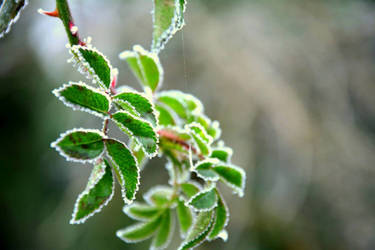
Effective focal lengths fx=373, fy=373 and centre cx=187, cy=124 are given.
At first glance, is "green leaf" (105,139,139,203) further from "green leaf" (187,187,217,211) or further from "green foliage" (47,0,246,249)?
"green leaf" (187,187,217,211)

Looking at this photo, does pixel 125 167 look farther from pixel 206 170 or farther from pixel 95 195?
pixel 206 170

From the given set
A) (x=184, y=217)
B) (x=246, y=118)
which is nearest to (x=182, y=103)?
(x=184, y=217)

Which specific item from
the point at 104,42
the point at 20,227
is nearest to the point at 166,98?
the point at 104,42

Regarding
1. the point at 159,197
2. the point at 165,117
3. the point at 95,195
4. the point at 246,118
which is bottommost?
the point at 95,195

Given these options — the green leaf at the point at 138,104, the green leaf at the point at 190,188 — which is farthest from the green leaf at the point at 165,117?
the green leaf at the point at 138,104

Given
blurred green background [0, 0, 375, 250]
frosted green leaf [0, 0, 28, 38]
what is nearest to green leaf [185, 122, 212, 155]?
frosted green leaf [0, 0, 28, 38]

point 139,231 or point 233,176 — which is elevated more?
point 233,176

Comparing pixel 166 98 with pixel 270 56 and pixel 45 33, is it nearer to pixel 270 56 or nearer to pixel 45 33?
pixel 45 33
